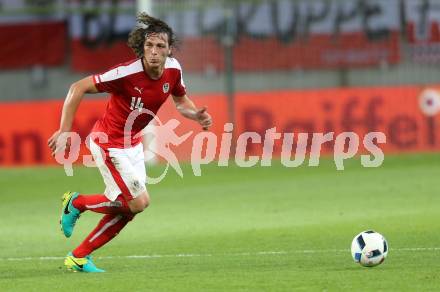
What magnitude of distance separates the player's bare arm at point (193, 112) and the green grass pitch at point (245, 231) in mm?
1344

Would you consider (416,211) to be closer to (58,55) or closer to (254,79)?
(254,79)

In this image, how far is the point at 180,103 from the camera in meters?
12.1

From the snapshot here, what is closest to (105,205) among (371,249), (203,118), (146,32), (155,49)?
(203,118)

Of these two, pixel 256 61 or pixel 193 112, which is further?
pixel 256 61

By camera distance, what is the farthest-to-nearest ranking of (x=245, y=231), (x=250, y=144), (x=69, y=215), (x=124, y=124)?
(x=250, y=144) < (x=245, y=231) < (x=69, y=215) < (x=124, y=124)

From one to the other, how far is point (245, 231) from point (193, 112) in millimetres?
3405

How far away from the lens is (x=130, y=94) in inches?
448

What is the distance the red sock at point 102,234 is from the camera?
11.3 metres

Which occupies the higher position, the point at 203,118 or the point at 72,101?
the point at 72,101

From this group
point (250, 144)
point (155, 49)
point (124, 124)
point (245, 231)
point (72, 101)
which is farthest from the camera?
point (250, 144)

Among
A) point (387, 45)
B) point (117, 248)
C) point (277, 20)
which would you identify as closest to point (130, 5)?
point (277, 20)

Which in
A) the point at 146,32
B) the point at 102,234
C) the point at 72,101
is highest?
the point at 146,32

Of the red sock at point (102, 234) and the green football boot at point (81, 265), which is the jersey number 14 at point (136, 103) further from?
the green football boot at point (81, 265)

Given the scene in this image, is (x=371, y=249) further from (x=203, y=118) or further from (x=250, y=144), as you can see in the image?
(x=250, y=144)
